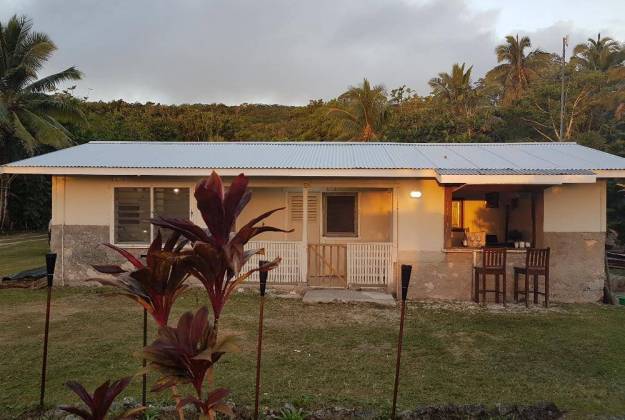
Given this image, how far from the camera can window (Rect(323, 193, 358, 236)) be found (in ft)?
37.8

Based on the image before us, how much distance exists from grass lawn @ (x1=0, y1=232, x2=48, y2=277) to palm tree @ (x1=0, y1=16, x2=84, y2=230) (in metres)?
3.41

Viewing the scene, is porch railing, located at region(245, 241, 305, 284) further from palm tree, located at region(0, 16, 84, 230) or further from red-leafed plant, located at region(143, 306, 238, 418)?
palm tree, located at region(0, 16, 84, 230)

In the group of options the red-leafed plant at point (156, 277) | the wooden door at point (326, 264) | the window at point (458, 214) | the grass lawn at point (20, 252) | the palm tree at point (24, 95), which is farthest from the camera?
the palm tree at point (24, 95)

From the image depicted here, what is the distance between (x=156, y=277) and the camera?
2.54m

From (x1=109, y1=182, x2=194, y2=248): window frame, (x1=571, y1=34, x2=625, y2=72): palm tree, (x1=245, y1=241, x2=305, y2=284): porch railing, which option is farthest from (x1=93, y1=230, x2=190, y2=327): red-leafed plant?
(x1=571, y1=34, x2=625, y2=72): palm tree

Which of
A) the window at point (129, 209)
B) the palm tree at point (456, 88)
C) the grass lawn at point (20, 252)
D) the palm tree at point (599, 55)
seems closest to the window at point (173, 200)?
the window at point (129, 209)

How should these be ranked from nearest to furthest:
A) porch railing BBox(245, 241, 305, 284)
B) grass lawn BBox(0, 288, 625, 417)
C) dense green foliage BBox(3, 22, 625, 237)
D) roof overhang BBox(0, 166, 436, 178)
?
grass lawn BBox(0, 288, 625, 417) → roof overhang BBox(0, 166, 436, 178) → porch railing BBox(245, 241, 305, 284) → dense green foliage BBox(3, 22, 625, 237)

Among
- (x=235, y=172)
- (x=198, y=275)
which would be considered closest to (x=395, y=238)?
(x=235, y=172)

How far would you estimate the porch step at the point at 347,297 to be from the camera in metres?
9.01

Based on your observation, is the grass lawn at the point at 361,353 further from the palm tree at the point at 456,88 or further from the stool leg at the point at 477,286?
the palm tree at the point at 456,88

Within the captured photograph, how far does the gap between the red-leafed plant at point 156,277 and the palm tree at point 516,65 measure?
140 feet

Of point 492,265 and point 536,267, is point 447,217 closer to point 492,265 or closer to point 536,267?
point 492,265

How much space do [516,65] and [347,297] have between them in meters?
39.3

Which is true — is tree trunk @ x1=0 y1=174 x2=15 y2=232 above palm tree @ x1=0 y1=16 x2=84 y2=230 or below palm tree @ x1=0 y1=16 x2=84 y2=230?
below
